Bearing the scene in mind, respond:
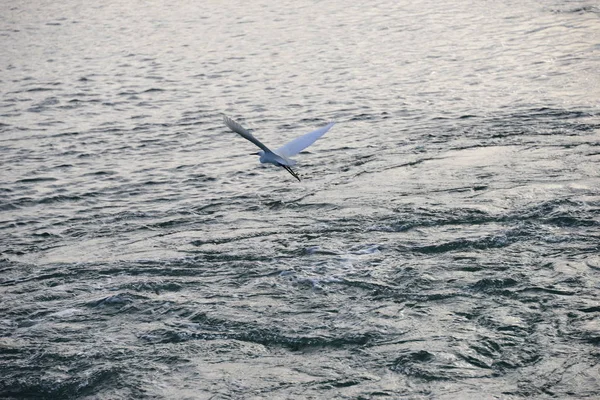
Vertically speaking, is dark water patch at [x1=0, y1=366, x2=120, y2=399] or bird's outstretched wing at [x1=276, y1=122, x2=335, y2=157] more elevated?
bird's outstretched wing at [x1=276, y1=122, x2=335, y2=157]

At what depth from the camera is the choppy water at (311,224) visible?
21.5 ft

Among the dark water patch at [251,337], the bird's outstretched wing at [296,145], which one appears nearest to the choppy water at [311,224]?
the dark water patch at [251,337]

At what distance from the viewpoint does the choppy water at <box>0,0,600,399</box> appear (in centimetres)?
656

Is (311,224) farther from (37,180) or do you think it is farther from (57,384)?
(37,180)

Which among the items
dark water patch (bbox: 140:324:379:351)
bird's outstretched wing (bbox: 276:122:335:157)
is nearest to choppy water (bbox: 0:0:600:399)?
dark water patch (bbox: 140:324:379:351)

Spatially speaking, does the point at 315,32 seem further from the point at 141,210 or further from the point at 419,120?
the point at 141,210

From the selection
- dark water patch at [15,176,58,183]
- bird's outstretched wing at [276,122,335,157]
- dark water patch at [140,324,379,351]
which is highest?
bird's outstretched wing at [276,122,335,157]

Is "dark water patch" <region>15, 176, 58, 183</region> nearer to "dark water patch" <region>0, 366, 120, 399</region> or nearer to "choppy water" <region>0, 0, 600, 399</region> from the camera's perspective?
"choppy water" <region>0, 0, 600, 399</region>

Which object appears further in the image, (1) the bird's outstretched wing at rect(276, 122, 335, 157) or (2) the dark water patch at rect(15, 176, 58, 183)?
(2) the dark water patch at rect(15, 176, 58, 183)

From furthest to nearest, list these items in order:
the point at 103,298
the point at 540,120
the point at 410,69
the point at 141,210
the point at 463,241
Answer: the point at 410,69 → the point at 540,120 → the point at 141,210 → the point at 463,241 → the point at 103,298

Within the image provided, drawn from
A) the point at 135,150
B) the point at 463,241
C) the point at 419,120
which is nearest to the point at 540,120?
the point at 419,120

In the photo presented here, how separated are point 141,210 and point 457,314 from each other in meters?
4.22

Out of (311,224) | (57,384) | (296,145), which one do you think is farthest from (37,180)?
(57,384)

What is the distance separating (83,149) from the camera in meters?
12.1
